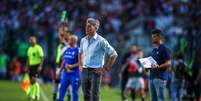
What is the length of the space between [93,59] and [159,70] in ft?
5.69

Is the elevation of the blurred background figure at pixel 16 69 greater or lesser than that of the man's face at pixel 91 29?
lesser

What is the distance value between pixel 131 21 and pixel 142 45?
89.8 inches

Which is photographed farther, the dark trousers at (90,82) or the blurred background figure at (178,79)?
the blurred background figure at (178,79)

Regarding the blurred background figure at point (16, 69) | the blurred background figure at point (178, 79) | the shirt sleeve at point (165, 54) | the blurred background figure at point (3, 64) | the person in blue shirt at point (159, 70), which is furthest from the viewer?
the blurred background figure at point (3, 64)

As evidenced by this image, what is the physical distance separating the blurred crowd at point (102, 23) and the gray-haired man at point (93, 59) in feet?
52.8

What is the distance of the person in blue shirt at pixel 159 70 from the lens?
1633cm

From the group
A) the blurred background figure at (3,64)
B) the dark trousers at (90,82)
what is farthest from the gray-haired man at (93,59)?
the blurred background figure at (3,64)

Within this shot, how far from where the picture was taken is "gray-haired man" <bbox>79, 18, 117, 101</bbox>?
52.6ft

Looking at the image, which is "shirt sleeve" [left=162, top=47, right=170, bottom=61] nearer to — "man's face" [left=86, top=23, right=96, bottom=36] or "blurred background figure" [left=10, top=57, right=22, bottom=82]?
"man's face" [left=86, top=23, right=96, bottom=36]

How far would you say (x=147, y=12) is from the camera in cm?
3784

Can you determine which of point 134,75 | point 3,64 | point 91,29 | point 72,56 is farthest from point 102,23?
point 91,29

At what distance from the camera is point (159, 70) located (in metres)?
16.5

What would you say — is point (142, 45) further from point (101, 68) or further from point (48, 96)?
point (101, 68)

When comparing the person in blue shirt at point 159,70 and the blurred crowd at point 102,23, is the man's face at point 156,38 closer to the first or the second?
the person in blue shirt at point 159,70
